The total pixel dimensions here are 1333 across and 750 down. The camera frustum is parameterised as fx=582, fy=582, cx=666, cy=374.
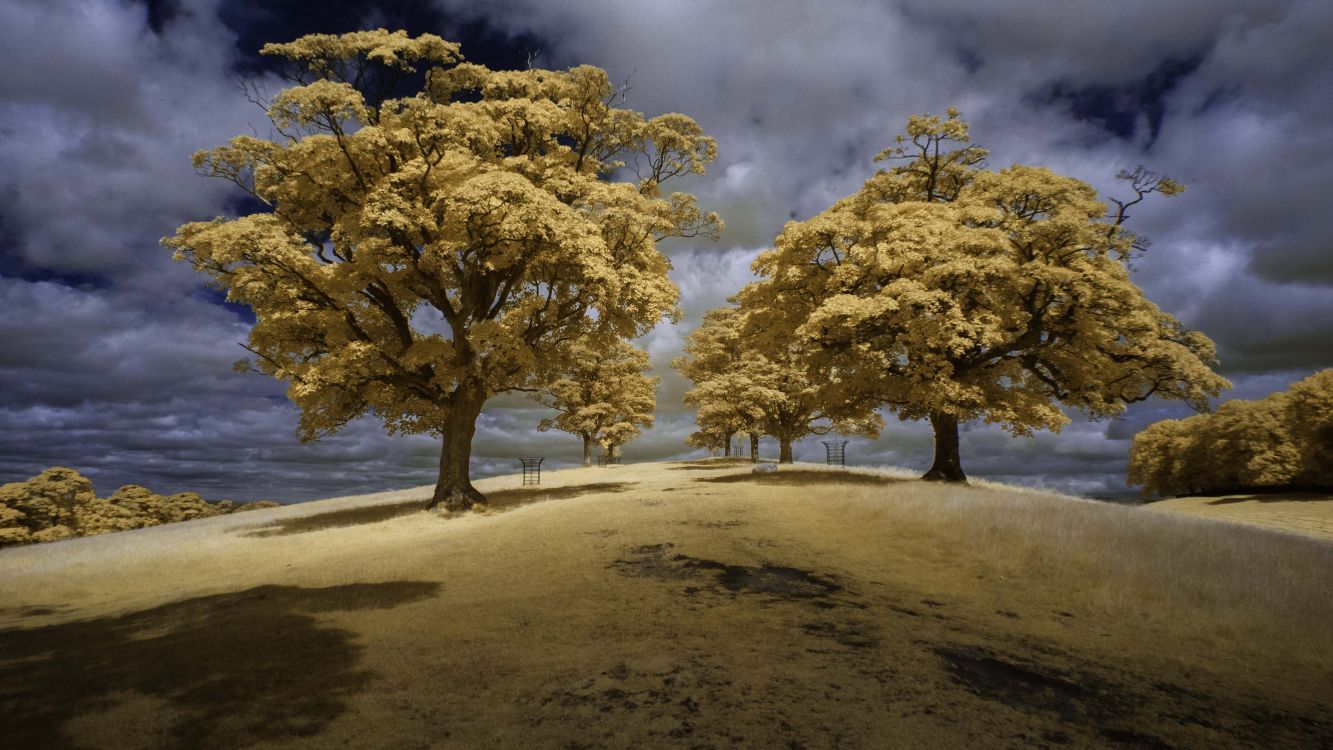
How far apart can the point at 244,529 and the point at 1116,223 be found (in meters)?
34.3

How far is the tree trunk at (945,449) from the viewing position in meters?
23.8

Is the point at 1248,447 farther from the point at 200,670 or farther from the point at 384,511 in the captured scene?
the point at 200,670

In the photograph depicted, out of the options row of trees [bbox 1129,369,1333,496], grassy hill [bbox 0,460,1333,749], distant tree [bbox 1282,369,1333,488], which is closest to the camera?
grassy hill [bbox 0,460,1333,749]

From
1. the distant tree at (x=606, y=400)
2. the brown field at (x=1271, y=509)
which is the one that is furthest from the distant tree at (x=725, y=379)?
the brown field at (x=1271, y=509)

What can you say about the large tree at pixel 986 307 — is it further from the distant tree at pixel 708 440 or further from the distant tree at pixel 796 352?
the distant tree at pixel 708 440

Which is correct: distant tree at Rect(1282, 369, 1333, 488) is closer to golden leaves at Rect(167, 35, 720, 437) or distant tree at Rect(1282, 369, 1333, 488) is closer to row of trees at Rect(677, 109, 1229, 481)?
row of trees at Rect(677, 109, 1229, 481)

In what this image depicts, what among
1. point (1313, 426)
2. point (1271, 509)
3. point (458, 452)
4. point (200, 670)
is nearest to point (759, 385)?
point (458, 452)

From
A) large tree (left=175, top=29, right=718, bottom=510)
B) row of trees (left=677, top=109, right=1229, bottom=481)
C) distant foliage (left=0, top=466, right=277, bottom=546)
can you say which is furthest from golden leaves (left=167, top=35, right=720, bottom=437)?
distant foliage (left=0, top=466, right=277, bottom=546)

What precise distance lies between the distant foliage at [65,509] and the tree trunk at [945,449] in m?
33.8

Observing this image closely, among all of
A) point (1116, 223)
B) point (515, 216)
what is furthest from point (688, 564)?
point (1116, 223)

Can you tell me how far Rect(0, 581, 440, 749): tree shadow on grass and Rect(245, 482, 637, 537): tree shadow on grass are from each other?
36.2 ft

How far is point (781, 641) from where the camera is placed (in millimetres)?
6730

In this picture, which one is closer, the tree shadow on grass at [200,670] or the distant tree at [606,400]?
the tree shadow on grass at [200,670]

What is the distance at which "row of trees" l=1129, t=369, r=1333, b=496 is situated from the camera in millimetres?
30656
